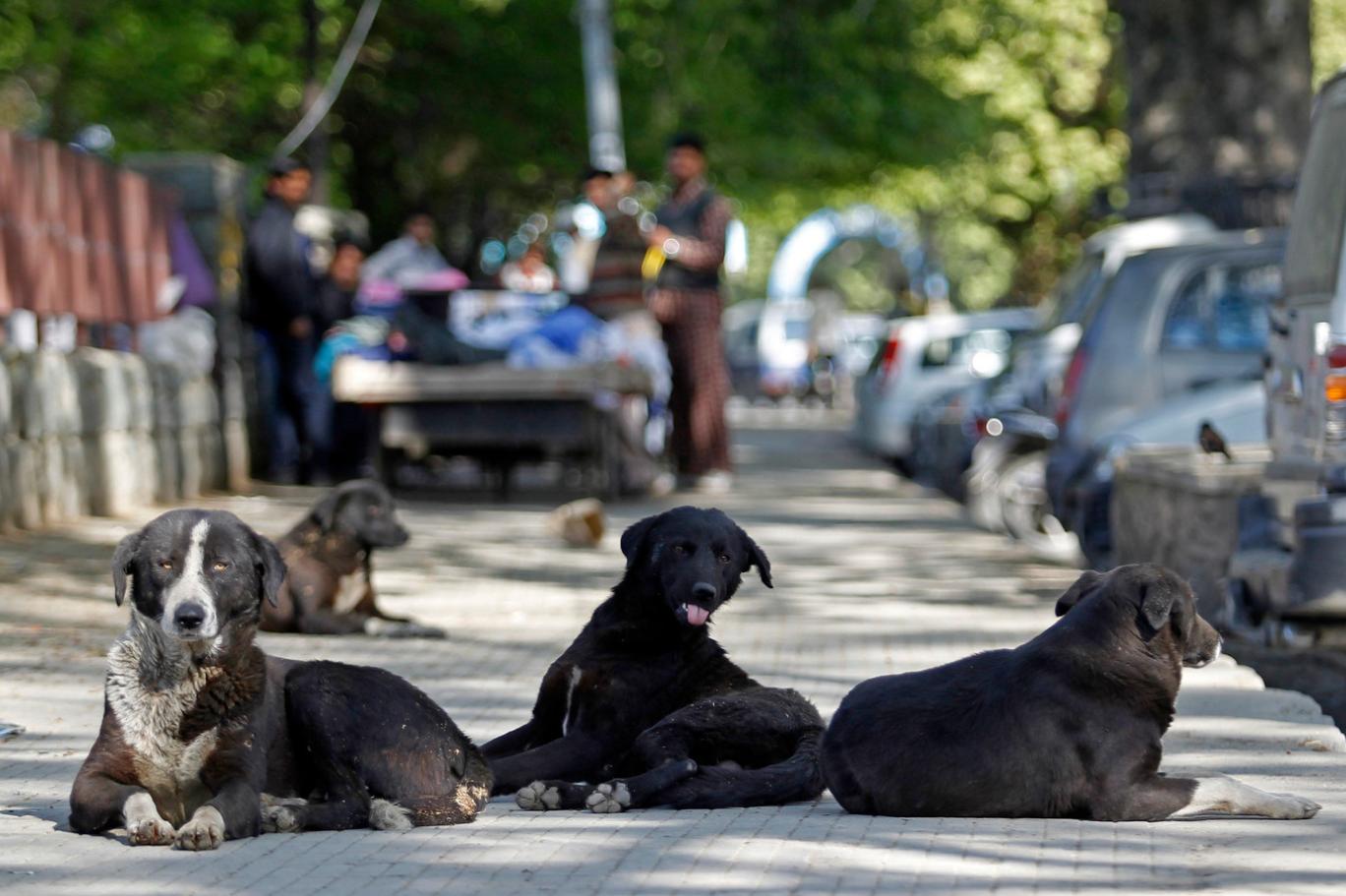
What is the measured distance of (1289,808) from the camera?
623cm

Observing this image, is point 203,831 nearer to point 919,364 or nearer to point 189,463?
point 189,463

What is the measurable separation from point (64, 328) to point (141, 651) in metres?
12.1

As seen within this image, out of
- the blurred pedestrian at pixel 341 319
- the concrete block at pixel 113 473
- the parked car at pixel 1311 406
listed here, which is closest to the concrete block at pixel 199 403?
the blurred pedestrian at pixel 341 319

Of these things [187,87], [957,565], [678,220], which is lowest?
[957,565]

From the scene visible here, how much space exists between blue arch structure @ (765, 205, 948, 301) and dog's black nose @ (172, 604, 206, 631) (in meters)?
56.4

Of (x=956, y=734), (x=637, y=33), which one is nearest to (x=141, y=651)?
(x=956, y=734)

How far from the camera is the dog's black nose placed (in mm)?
5891

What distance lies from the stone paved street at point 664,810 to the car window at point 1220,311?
5.66 feet

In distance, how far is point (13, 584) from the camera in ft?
39.6

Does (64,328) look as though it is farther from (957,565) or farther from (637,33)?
(637,33)

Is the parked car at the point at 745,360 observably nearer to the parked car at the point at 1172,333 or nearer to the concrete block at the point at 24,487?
the parked car at the point at 1172,333

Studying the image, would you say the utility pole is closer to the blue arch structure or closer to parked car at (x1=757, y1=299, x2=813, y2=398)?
parked car at (x1=757, y1=299, x2=813, y2=398)

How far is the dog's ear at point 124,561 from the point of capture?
5.97 m

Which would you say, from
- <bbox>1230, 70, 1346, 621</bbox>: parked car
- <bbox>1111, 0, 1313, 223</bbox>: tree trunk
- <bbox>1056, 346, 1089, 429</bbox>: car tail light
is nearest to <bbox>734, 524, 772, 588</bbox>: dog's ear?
<bbox>1230, 70, 1346, 621</bbox>: parked car
